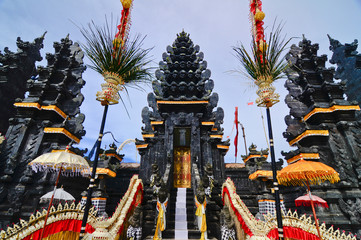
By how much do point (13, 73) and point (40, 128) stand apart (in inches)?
237

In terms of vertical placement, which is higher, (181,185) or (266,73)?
(266,73)

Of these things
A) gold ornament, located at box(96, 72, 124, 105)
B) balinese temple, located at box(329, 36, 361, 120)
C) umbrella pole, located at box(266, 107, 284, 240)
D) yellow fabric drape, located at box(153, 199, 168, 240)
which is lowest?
yellow fabric drape, located at box(153, 199, 168, 240)

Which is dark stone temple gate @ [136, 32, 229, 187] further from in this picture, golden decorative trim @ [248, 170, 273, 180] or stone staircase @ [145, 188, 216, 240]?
golden decorative trim @ [248, 170, 273, 180]

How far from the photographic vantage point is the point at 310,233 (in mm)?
4859

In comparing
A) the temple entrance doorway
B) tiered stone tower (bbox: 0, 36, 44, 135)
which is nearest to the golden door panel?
the temple entrance doorway

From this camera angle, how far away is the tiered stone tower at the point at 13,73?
41.9ft

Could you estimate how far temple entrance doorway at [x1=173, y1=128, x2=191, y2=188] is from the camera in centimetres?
1291

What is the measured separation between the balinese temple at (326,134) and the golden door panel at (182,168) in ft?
21.5

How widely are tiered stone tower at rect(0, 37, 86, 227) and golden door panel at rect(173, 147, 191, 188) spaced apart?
6.84 metres

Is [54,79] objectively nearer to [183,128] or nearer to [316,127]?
[183,128]

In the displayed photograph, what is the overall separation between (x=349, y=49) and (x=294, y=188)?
13.2 meters

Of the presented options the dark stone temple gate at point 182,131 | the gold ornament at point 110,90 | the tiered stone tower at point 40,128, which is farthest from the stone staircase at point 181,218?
the tiered stone tower at point 40,128

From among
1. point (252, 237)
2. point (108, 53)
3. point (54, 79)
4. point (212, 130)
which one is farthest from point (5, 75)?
point (252, 237)

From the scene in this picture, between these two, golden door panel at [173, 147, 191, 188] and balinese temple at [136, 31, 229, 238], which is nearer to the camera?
balinese temple at [136, 31, 229, 238]
